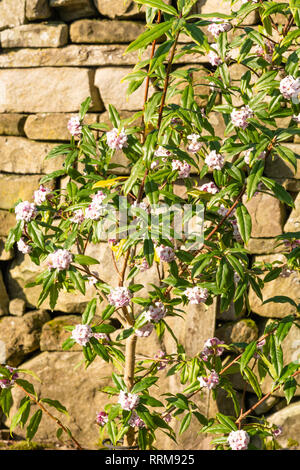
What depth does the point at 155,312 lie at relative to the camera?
5.96 ft

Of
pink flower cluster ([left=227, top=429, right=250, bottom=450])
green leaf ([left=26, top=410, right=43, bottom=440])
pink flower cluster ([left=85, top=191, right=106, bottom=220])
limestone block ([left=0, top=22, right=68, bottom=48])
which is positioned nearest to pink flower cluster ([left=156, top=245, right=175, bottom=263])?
pink flower cluster ([left=85, top=191, right=106, bottom=220])

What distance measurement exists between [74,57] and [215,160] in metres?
1.39

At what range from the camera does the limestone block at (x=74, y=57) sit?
9.37ft

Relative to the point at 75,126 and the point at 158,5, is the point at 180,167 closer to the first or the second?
the point at 75,126

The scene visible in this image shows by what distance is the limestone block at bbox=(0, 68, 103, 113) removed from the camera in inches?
115

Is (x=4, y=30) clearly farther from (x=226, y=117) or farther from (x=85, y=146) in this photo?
(x=226, y=117)

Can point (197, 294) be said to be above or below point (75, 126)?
below

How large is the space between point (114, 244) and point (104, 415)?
0.62m

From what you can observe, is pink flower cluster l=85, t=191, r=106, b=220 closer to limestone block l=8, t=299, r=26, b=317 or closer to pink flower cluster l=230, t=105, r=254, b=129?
pink flower cluster l=230, t=105, r=254, b=129

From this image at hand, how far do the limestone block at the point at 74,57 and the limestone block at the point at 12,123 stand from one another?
9.6 inches

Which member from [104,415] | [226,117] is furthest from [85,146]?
[104,415]

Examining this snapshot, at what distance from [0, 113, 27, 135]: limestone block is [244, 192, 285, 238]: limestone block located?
1.20 metres

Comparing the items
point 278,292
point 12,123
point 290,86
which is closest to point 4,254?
point 12,123

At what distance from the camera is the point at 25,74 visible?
2994 millimetres
